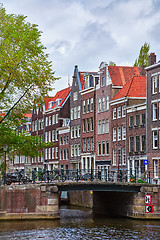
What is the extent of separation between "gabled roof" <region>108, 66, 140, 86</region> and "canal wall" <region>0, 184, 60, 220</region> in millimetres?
28048

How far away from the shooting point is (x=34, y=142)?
42156 mm

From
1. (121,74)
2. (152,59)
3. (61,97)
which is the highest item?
(121,74)

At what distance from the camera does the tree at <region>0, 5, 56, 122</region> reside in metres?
39.8

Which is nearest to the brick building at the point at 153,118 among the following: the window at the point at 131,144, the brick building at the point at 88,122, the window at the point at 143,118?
the window at the point at 143,118

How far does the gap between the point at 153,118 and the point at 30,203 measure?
63.9 ft

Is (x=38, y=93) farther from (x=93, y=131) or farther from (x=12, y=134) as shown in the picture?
(x=93, y=131)

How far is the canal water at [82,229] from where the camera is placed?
116 ft

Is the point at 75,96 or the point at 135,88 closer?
the point at 135,88

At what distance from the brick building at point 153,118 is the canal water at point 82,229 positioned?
42.7 feet

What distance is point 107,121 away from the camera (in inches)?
2803

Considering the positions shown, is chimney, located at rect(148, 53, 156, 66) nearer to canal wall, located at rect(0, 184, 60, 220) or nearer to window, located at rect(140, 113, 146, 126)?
window, located at rect(140, 113, 146, 126)

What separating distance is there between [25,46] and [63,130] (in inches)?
1813

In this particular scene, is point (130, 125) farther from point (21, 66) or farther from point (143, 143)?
point (21, 66)

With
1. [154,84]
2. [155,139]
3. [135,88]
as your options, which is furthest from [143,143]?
[135,88]
